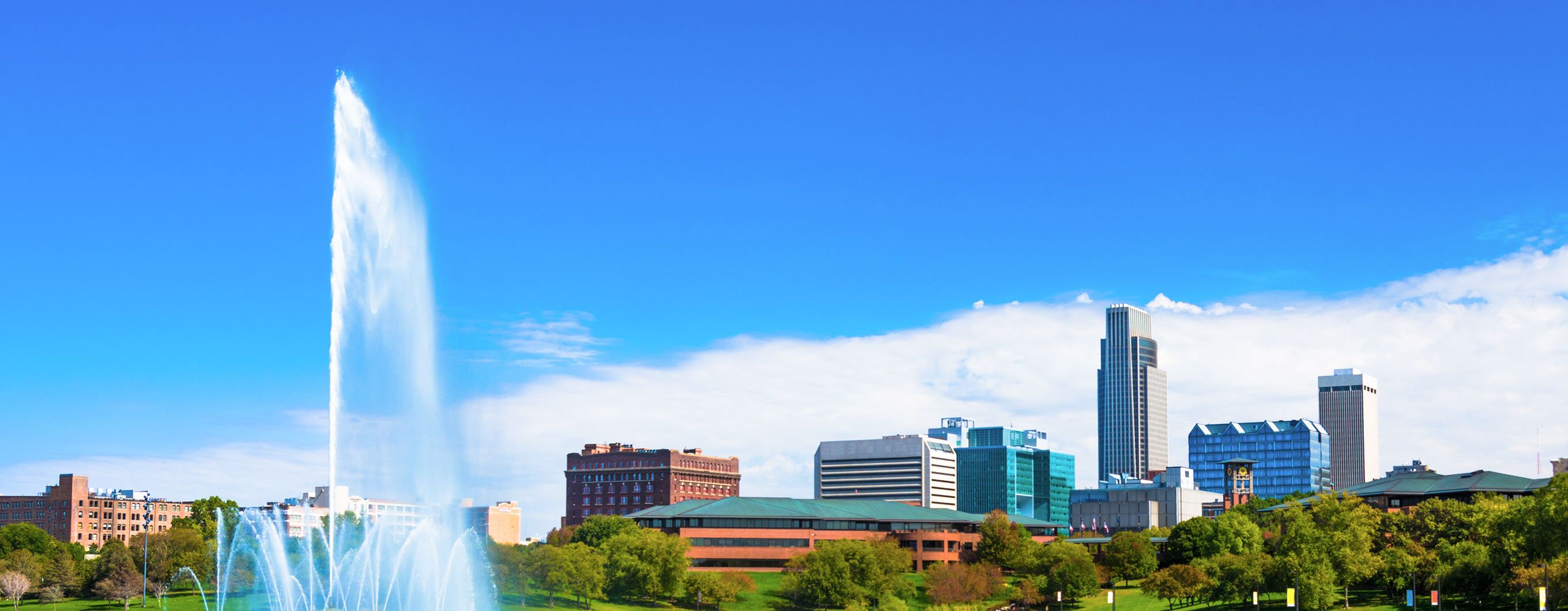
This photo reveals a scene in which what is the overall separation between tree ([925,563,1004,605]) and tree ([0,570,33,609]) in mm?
84204

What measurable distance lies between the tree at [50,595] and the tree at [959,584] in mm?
82663

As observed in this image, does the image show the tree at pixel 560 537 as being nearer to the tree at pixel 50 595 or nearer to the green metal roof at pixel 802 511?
the green metal roof at pixel 802 511

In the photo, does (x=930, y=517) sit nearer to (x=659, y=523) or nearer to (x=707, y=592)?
(x=659, y=523)

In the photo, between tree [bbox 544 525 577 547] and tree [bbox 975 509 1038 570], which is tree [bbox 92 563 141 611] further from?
tree [bbox 975 509 1038 570]

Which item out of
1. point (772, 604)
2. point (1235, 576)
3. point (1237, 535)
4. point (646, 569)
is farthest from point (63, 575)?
point (1237, 535)

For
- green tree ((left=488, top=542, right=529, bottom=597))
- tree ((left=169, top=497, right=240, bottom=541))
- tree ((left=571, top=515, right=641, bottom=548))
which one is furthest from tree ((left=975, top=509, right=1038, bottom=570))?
tree ((left=169, top=497, right=240, bottom=541))

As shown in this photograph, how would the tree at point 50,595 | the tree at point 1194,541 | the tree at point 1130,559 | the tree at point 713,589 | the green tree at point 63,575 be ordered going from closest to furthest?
the tree at point 50,595 → the green tree at point 63,575 → the tree at point 713,589 → the tree at point 1194,541 → the tree at point 1130,559

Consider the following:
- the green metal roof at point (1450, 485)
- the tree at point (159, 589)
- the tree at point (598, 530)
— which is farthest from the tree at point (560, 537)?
the green metal roof at point (1450, 485)

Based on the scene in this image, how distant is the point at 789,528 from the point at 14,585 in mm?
81350

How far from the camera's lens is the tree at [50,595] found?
425ft

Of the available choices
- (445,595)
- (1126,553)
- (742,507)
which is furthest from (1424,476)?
(445,595)

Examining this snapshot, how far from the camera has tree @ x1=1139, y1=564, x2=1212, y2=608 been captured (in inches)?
5059

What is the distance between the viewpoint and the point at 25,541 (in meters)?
159

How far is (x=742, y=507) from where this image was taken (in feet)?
563
